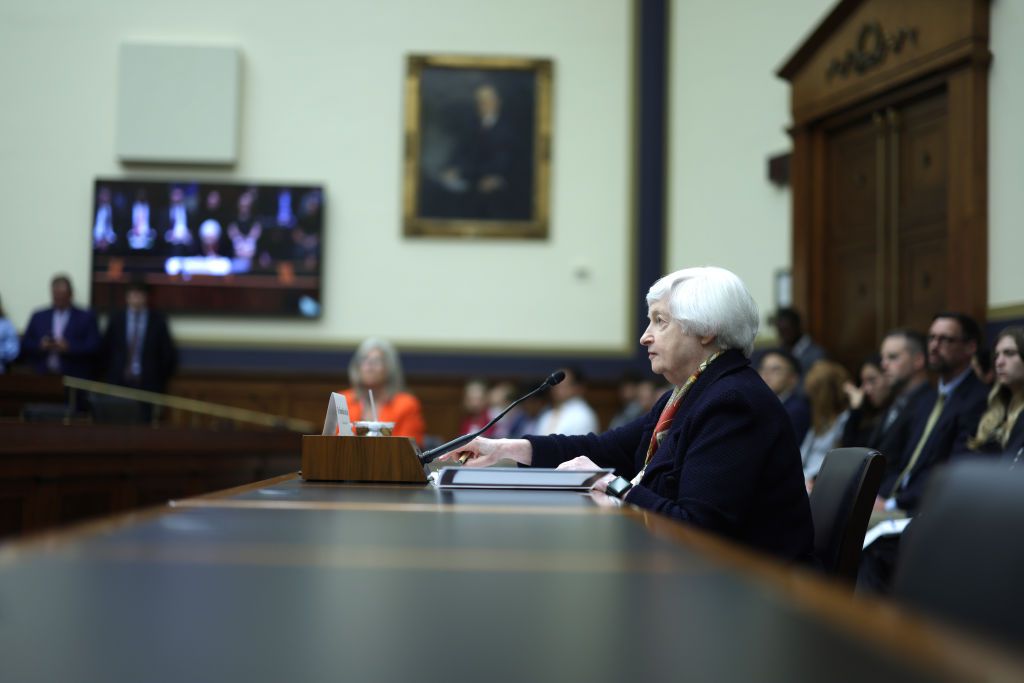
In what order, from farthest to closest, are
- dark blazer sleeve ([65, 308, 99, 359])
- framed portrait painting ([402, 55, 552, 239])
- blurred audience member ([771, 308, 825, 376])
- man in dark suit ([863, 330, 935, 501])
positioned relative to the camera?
framed portrait painting ([402, 55, 552, 239]) → dark blazer sleeve ([65, 308, 99, 359]) → blurred audience member ([771, 308, 825, 376]) → man in dark suit ([863, 330, 935, 501])

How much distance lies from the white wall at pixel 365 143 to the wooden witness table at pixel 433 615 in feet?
29.3

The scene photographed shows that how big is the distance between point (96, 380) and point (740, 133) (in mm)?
5491

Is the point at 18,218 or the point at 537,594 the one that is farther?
the point at 18,218

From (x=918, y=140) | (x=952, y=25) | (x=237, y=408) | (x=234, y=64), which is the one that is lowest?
(x=237, y=408)

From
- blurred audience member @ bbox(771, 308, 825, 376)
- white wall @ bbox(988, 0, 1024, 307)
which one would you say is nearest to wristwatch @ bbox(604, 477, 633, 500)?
white wall @ bbox(988, 0, 1024, 307)

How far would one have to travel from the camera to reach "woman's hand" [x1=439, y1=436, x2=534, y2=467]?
288 centimetres

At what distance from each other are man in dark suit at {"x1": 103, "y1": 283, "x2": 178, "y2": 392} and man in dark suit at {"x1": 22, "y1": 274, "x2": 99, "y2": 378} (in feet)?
0.51

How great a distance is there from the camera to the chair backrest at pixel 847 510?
233 centimetres

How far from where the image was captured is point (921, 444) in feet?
15.3

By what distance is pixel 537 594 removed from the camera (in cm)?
94

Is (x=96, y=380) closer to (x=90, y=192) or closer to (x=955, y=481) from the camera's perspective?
(x=90, y=192)

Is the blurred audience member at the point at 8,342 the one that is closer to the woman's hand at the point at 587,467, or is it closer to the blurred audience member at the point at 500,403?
the blurred audience member at the point at 500,403

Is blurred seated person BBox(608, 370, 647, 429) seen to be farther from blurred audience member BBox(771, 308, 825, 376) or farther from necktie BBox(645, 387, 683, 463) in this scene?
necktie BBox(645, 387, 683, 463)

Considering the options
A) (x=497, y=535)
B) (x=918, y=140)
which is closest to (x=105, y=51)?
(x=918, y=140)
